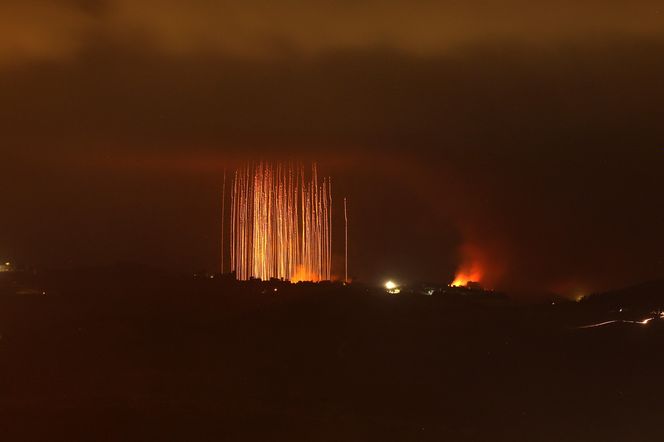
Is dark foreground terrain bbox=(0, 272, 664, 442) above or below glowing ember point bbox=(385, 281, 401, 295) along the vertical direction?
below

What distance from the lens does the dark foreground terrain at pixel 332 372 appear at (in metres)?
16.5

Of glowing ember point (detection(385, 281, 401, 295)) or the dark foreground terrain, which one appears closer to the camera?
the dark foreground terrain

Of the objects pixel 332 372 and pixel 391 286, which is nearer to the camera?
pixel 332 372

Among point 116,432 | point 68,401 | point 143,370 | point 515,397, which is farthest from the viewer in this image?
point 143,370

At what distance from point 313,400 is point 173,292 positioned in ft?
86.5

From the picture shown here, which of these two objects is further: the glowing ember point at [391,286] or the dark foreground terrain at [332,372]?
the glowing ember point at [391,286]

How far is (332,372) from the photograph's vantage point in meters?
22.7

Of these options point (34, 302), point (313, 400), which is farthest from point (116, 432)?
point (34, 302)

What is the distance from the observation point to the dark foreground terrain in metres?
16.5

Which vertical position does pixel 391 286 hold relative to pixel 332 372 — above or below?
above

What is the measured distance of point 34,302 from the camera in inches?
1602

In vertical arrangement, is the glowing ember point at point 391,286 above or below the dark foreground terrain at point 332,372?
above

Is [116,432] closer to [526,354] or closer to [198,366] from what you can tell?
[198,366]

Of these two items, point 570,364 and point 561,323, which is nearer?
point 570,364
